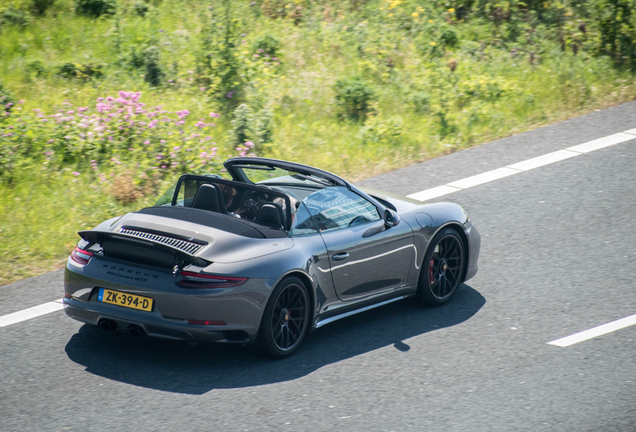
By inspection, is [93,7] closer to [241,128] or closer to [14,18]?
[14,18]

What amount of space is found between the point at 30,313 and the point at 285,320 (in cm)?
244

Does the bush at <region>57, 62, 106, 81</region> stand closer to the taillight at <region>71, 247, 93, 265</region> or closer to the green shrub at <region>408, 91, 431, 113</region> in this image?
the green shrub at <region>408, 91, 431, 113</region>

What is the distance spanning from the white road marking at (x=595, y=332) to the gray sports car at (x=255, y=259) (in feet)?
4.05

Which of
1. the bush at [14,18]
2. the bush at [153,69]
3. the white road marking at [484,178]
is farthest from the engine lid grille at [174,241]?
the bush at [14,18]

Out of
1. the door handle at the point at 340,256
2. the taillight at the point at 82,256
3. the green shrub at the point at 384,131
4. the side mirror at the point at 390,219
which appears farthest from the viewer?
the green shrub at the point at 384,131

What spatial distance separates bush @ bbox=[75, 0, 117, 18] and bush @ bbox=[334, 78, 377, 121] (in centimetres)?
590

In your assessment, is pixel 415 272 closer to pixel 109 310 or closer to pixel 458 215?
pixel 458 215

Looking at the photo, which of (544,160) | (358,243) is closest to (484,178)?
(544,160)

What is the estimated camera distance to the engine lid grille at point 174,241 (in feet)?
17.9

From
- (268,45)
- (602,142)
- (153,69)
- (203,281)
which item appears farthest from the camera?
(268,45)

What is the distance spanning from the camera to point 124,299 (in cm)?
544

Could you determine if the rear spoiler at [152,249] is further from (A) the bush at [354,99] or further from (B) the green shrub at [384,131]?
(A) the bush at [354,99]

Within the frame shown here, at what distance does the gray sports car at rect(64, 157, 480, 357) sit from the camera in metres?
5.36

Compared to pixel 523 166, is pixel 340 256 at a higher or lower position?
higher
